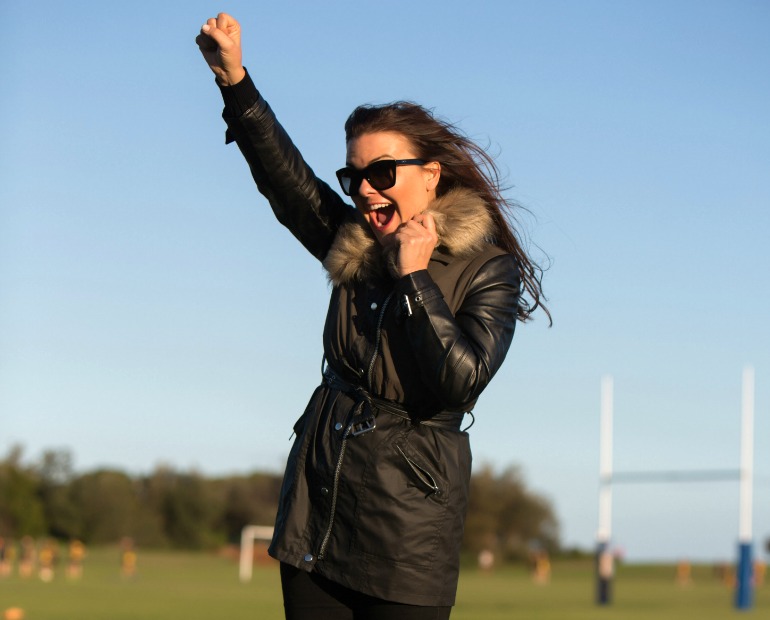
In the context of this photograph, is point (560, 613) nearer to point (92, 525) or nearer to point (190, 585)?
point (190, 585)

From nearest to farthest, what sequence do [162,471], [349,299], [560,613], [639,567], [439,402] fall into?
[439,402] < [349,299] < [560,613] < [639,567] < [162,471]

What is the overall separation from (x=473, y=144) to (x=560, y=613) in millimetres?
12613

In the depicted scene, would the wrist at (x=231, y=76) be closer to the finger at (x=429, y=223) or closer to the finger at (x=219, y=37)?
the finger at (x=219, y=37)

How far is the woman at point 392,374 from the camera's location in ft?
7.50

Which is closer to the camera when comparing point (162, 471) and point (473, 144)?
point (473, 144)

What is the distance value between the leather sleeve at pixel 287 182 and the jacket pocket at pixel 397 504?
26.3 inches

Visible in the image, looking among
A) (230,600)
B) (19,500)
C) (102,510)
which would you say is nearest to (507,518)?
(102,510)

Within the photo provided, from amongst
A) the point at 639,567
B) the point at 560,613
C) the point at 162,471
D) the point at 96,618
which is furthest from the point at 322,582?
the point at 162,471

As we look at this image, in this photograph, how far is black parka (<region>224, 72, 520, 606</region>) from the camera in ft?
7.48

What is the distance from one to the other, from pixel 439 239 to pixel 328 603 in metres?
0.75

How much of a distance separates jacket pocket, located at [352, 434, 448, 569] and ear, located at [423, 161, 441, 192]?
582 millimetres

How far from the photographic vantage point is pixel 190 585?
20.4 m

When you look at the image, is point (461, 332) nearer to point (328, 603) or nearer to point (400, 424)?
point (400, 424)

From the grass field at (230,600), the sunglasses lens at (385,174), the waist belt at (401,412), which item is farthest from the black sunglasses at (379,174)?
the grass field at (230,600)
